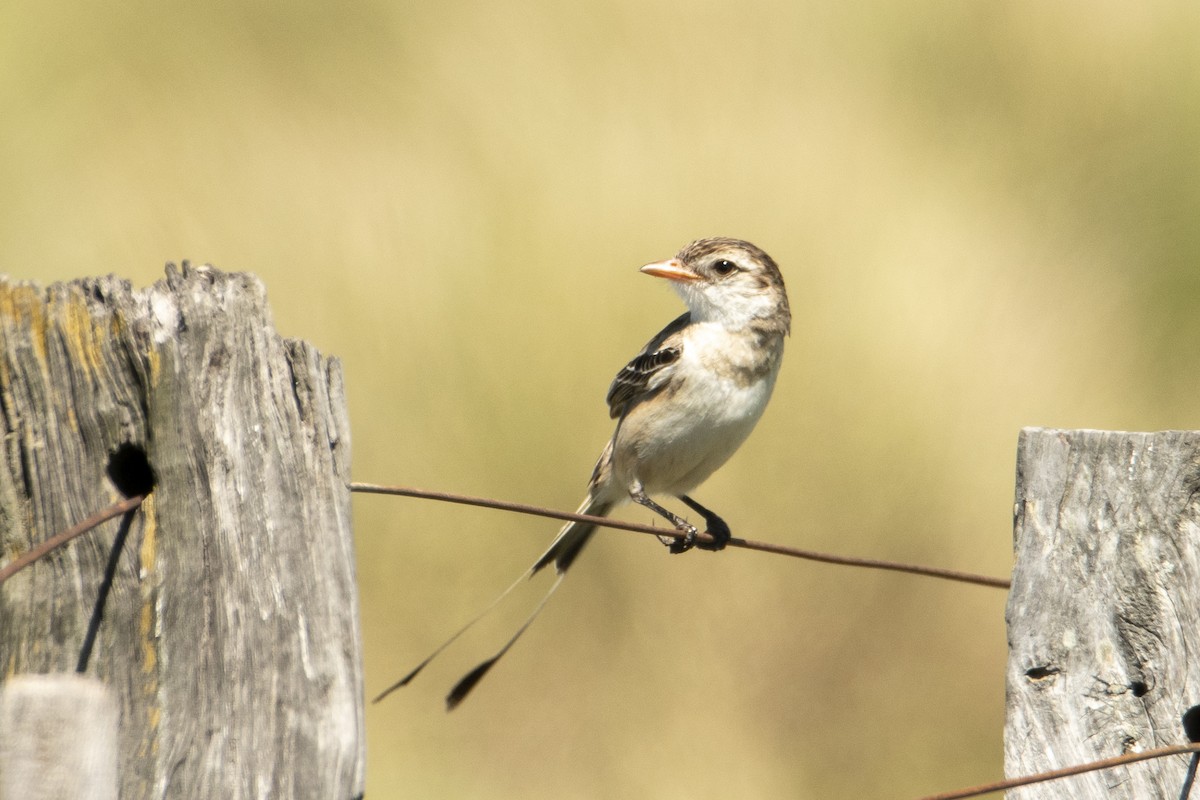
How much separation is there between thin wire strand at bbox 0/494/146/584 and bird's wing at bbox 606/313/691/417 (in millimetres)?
3260

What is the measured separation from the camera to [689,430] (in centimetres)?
496

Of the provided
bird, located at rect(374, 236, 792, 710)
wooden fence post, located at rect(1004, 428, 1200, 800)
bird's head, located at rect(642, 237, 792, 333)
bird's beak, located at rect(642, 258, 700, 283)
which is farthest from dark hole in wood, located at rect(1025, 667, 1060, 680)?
bird's beak, located at rect(642, 258, 700, 283)

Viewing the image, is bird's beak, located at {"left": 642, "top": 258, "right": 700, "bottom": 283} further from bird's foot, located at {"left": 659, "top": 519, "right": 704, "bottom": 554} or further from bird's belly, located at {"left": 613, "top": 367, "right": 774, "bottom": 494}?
bird's foot, located at {"left": 659, "top": 519, "right": 704, "bottom": 554}

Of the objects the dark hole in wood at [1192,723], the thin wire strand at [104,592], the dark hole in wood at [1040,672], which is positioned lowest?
the dark hole in wood at [1192,723]

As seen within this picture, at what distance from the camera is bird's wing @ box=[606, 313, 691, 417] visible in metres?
5.09

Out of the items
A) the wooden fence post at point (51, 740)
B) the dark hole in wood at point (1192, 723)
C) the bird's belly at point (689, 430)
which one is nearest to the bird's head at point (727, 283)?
the bird's belly at point (689, 430)

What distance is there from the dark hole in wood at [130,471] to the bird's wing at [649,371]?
3173mm

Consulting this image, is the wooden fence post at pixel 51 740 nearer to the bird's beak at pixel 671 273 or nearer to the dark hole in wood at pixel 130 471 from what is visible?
the dark hole in wood at pixel 130 471

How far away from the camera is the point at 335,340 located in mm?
6664

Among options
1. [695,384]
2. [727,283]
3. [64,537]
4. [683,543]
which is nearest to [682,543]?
[683,543]

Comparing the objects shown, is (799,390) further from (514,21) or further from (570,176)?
(514,21)

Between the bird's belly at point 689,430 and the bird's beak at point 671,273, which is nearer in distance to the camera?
the bird's belly at point 689,430

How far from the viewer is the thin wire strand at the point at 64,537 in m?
1.90

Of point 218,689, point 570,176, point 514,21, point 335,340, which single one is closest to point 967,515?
point 570,176
